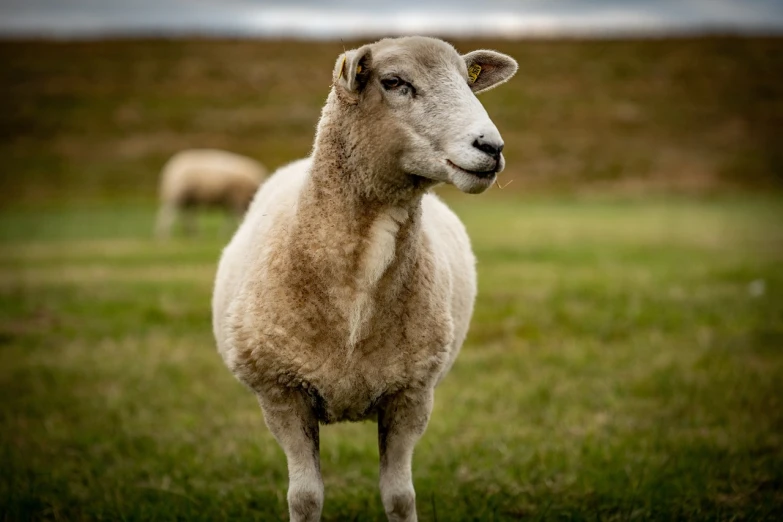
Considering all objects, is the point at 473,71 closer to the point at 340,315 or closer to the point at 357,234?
the point at 357,234

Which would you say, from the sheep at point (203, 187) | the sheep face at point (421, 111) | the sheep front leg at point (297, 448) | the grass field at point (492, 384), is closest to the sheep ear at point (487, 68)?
the sheep face at point (421, 111)

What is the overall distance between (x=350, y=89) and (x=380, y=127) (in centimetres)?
19

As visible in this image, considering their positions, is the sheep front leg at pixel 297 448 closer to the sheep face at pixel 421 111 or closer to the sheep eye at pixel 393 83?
the sheep face at pixel 421 111

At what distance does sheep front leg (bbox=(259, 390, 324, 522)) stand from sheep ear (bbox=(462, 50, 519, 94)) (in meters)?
1.62

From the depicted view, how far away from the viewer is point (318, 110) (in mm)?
43438

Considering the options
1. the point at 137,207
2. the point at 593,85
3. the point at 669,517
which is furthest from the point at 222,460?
the point at 593,85

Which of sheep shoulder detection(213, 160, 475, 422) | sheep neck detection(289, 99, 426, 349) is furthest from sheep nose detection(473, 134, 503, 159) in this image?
sheep shoulder detection(213, 160, 475, 422)

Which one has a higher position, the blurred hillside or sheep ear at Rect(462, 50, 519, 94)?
sheep ear at Rect(462, 50, 519, 94)

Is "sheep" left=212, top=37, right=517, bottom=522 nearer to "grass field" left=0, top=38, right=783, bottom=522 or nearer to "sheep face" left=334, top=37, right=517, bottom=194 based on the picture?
"sheep face" left=334, top=37, right=517, bottom=194

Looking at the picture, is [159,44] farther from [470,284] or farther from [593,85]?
[470,284]

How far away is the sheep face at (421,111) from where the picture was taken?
2990mm

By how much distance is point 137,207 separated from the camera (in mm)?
31422

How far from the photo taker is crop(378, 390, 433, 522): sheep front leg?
3523 mm

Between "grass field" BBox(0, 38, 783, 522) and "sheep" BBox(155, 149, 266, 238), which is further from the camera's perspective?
"sheep" BBox(155, 149, 266, 238)
